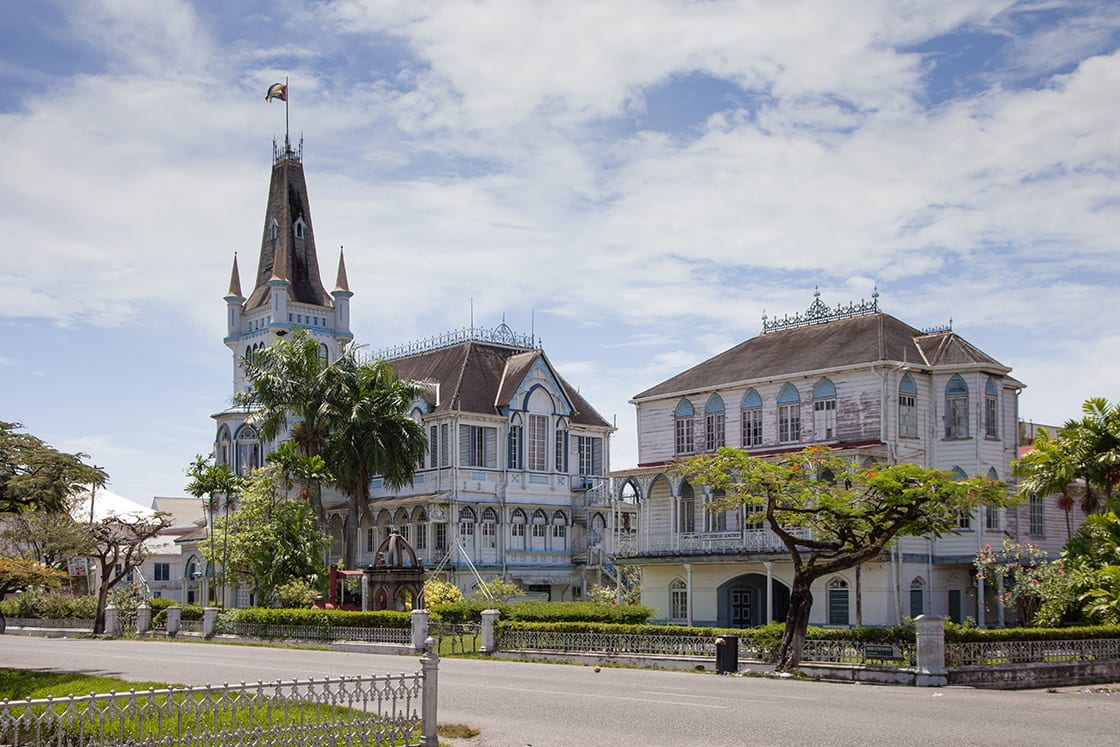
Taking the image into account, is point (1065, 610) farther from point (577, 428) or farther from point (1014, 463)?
point (577, 428)

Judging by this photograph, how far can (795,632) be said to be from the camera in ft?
90.7

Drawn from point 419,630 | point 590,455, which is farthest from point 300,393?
point 419,630

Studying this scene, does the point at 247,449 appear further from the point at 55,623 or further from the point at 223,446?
the point at 55,623

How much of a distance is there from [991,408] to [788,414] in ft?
21.7

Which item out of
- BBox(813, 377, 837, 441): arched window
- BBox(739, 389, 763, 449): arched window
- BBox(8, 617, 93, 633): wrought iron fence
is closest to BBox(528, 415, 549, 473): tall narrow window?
BBox(739, 389, 763, 449): arched window

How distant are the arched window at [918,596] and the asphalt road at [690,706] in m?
14.7

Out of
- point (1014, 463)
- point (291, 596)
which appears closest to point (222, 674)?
point (291, 596)

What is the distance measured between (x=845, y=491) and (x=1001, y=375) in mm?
16069

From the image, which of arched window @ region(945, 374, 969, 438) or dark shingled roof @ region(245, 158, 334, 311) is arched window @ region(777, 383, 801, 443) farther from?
dark shingled roof @ region(245, 158, 334, 311)

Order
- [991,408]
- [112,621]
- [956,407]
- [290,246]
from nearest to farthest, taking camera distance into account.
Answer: [956,407]
[991,408]
[112,621]
[290,246]

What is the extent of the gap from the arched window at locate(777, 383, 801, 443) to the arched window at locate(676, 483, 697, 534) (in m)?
4.26

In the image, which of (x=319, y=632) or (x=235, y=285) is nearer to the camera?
(x=319, y=632)

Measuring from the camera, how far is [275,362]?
5472cm

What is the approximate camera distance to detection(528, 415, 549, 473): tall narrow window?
59.2m
